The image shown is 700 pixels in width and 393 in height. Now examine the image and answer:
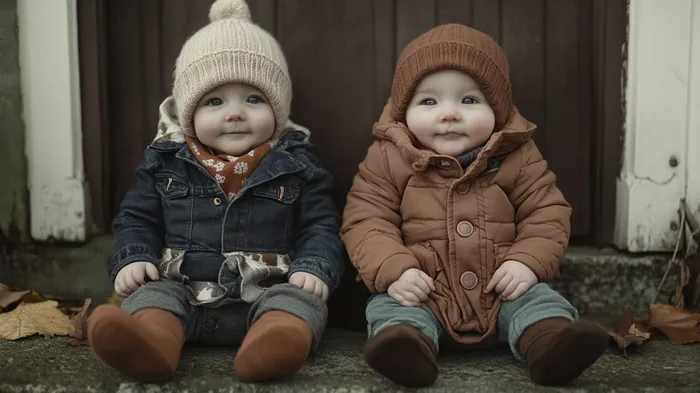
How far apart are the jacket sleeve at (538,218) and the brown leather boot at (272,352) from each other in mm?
642

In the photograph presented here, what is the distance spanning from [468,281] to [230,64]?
90cm

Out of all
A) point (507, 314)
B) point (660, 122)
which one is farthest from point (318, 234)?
point (660, 122)

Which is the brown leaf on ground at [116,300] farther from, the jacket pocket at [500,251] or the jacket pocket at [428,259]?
the jacket pocket at [500,251]

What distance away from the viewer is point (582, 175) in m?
2.67

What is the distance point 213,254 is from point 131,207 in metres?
0.29

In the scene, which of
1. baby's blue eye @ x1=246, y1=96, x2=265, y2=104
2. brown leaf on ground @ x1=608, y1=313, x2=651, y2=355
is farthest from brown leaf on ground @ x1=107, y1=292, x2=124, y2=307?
brown leaf on ground @ x1=608, y1=313, x2=651, y2=355

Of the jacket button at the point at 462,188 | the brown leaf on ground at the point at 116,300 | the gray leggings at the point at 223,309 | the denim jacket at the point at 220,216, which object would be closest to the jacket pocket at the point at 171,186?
the denim jacket at the point at 220,216

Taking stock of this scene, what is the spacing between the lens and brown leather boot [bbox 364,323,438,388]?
1760 mm

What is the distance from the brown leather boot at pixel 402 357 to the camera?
69.3 inches

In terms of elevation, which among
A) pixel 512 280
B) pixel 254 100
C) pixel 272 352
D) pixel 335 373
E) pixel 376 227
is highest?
pixel 254 100

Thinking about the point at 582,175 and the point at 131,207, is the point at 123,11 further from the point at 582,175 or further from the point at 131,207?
the point at 582,175

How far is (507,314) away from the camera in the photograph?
2088 mm

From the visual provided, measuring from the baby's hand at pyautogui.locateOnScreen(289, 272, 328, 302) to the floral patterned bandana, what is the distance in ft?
0.99

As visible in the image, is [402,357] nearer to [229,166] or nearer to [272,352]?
[272,352]
